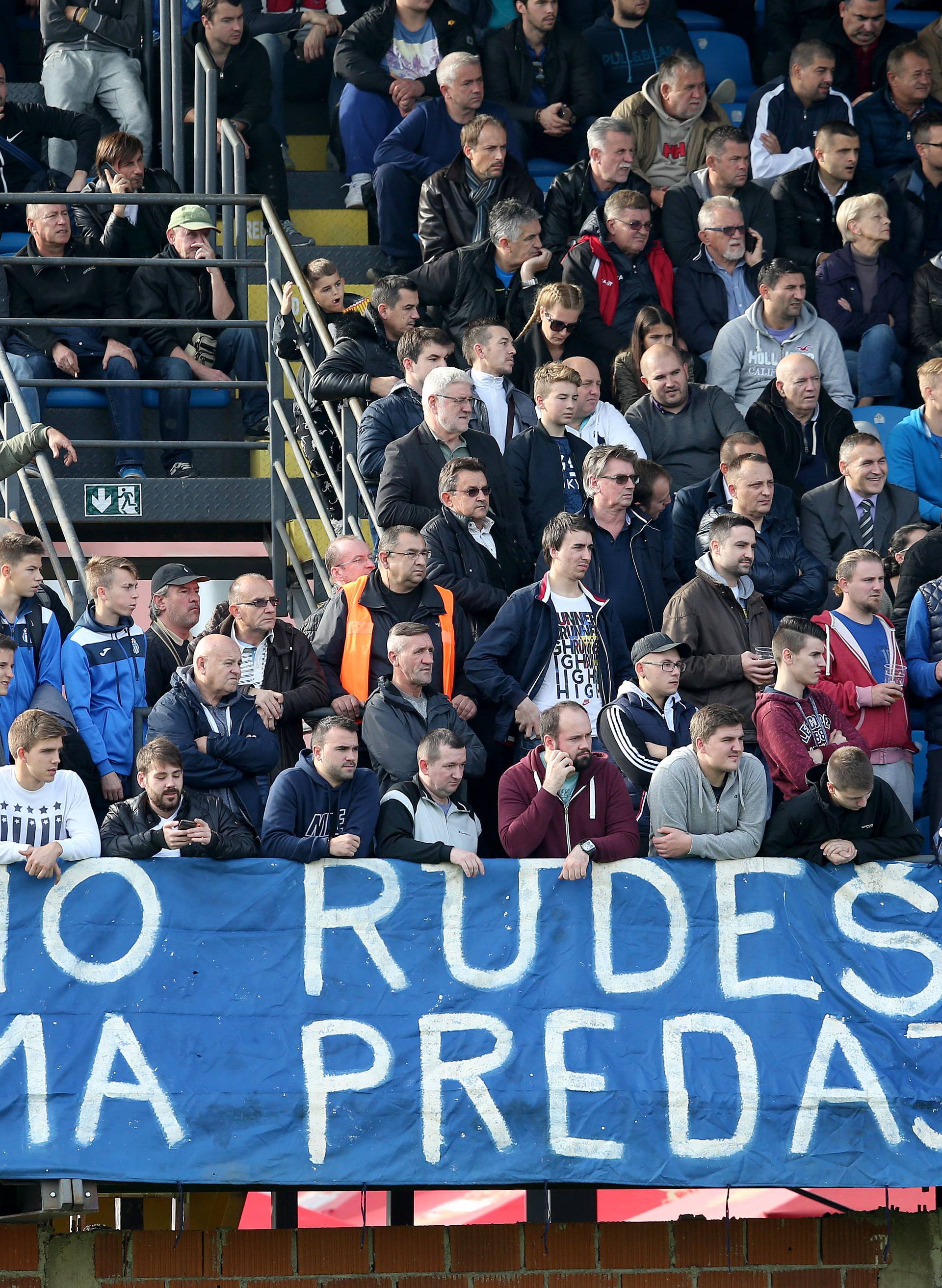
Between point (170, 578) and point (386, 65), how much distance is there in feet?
17.1

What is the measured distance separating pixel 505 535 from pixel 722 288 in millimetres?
2672

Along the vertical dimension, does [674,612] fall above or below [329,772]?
above

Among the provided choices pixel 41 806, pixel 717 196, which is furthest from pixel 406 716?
pixel 717 196

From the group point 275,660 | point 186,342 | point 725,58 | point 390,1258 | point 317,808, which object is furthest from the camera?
point 725,58

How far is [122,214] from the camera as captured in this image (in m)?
11.7

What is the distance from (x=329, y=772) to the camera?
785 centimetres

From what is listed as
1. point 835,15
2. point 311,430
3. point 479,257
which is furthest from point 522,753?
point 835,15

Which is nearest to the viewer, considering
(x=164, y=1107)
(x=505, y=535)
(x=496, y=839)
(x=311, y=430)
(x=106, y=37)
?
(x=164, y=1107)

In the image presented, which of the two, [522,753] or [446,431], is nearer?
[522,753]

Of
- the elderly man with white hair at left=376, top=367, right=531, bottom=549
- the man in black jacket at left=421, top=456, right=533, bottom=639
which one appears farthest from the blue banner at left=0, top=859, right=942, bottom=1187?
the elderly man with white hair at left=376, top=367, right=531, bottom=549

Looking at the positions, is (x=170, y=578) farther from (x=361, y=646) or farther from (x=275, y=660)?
(x=361, y=646)

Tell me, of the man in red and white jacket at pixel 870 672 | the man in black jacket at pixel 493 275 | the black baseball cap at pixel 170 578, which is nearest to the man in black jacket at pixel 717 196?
the man in black jacket at pixel 493 275

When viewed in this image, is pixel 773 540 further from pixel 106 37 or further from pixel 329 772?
pixel 106 37

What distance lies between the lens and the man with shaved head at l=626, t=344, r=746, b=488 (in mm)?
10250
